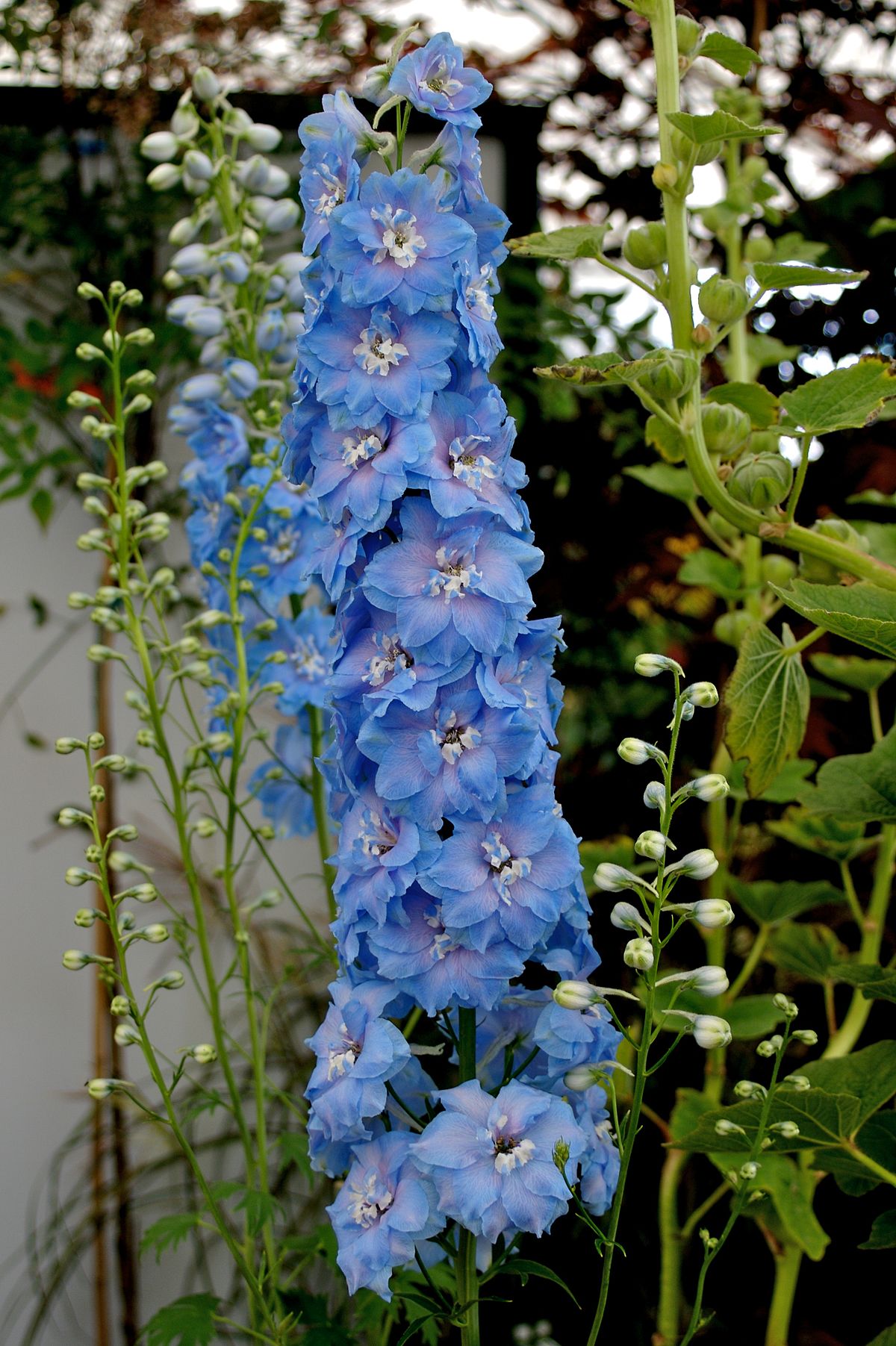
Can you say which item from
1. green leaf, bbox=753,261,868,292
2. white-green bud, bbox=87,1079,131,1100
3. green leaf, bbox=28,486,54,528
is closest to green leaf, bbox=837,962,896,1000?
green leaf, bbox=753,261,868,292

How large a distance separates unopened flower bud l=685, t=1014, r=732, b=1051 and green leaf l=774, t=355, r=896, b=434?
0.34m

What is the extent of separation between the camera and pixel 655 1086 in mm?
1078

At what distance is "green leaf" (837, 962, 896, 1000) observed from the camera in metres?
0.70

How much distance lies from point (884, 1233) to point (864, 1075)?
0.31ft

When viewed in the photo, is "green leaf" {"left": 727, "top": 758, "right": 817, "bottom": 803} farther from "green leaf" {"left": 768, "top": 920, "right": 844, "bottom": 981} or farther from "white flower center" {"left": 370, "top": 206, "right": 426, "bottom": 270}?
"white flower center" {"left": 370, "top": 206, "right": 426, "bottom": 270}

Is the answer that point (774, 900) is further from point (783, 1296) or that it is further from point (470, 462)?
point (470, 462)

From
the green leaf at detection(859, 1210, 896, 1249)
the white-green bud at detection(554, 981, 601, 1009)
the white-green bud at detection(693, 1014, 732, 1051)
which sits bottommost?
the green leaf at detection(859, 1210, 896, 1249)

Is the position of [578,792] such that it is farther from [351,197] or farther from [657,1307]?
[351,197]

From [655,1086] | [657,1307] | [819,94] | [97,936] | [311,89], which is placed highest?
[311,89]

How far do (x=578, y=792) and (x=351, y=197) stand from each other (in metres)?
0.71

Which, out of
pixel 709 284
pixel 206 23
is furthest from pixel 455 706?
pixel 206 23

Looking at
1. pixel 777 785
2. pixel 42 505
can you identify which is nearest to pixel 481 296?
pixel 777 785

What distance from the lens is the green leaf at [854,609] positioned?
0.59 m

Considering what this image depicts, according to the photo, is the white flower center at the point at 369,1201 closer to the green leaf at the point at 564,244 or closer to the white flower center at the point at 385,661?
the white flower center at the point at 385,661
